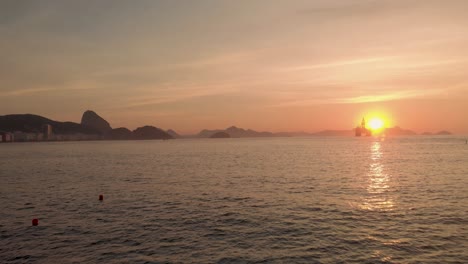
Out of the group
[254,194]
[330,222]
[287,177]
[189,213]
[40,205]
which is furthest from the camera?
[287,177]

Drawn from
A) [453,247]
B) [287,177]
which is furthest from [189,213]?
[287,177]

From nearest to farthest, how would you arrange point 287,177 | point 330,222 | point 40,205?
1. point 330,222
2. point 40,205
3. point 287,177

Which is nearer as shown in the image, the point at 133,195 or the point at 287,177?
the point at 133,195

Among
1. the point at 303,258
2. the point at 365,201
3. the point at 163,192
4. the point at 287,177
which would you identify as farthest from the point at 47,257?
the point at 287,177

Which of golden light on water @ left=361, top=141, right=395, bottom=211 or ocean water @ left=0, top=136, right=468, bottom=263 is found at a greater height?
ocean water @ left=0, top=136, right=468, bottom=263

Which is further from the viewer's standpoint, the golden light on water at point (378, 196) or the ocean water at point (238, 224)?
the golden light on water at point (378, 196)

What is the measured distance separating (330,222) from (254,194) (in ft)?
61.7

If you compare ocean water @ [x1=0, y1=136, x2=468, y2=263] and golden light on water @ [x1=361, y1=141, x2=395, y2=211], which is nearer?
ocean water @ [x1=0, y1=136, x2=468, y2=263]

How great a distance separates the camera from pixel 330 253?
26297 millimetres

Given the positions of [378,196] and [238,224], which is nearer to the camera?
[238,224]

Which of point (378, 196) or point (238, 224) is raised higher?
point (238, 224)

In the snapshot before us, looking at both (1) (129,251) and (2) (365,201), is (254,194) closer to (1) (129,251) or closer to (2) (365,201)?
(2) (365,201)

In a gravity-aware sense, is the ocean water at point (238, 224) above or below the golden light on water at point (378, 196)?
above

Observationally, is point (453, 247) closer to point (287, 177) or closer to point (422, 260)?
point (422, 260)
